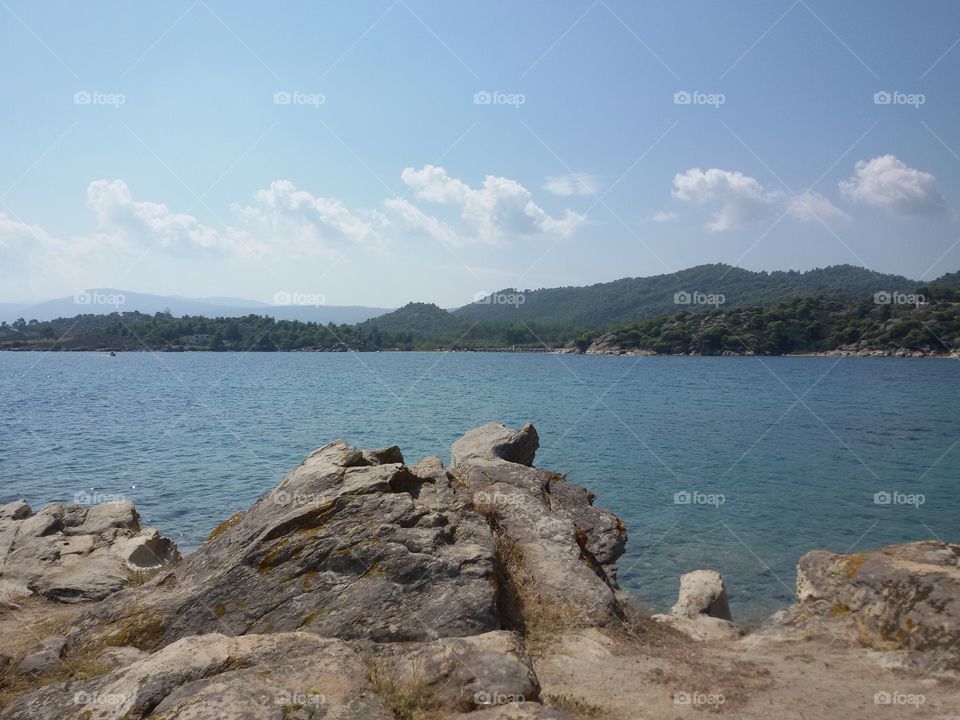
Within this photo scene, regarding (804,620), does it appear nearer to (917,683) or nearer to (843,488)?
(917,683)

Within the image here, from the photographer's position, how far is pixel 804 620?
500 inches

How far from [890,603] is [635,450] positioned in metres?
34.1

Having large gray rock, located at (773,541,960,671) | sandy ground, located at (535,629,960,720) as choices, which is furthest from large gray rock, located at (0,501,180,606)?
large gray rock, located at (773,541,960,671)

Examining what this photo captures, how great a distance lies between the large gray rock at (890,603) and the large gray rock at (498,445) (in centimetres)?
959

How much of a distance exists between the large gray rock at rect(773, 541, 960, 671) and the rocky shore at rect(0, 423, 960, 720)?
0.13ft

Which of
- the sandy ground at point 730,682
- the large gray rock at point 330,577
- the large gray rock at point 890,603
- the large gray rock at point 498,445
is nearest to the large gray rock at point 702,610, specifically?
the large gray rock at point 890,603

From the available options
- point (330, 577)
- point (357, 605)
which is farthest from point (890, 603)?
point (330, 577)

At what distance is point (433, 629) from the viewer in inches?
390

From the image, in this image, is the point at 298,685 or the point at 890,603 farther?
the point at 890,603

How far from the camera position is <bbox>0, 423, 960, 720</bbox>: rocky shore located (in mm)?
7625

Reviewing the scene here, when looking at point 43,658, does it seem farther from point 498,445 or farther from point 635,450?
point 635,450

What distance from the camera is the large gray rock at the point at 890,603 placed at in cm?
1049

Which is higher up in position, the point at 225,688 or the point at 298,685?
the point at 225,688

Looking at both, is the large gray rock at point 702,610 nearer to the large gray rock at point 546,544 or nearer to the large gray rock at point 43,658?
the large gray rock at point 546,544
